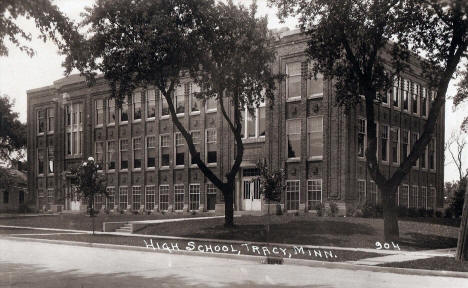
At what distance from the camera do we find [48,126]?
5469 cm

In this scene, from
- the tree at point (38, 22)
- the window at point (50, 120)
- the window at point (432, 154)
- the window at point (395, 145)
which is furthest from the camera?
the window at point (50, 120)

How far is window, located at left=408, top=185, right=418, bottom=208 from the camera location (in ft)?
133

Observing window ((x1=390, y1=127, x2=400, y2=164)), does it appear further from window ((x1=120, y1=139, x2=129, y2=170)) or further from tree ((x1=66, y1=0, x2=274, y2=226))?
window ((x1=120, y1=139, x2=129, y2=170))

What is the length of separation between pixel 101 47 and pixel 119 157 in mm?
23002

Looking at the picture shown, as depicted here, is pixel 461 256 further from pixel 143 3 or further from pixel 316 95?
pixel 316 95

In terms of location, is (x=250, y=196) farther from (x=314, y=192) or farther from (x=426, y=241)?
(x=426, y=241)

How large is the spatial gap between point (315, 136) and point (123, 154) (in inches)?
734

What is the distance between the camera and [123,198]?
157 feet

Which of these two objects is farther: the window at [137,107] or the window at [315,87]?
the window at [137,107]

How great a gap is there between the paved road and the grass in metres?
1.13

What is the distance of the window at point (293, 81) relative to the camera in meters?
36.0

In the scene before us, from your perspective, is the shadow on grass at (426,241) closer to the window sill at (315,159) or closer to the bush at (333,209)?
the bush at (333,209)

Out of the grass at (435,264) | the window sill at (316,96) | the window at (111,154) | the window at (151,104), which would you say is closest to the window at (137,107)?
the window at (151,104)

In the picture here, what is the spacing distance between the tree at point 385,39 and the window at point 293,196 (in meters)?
12.2
